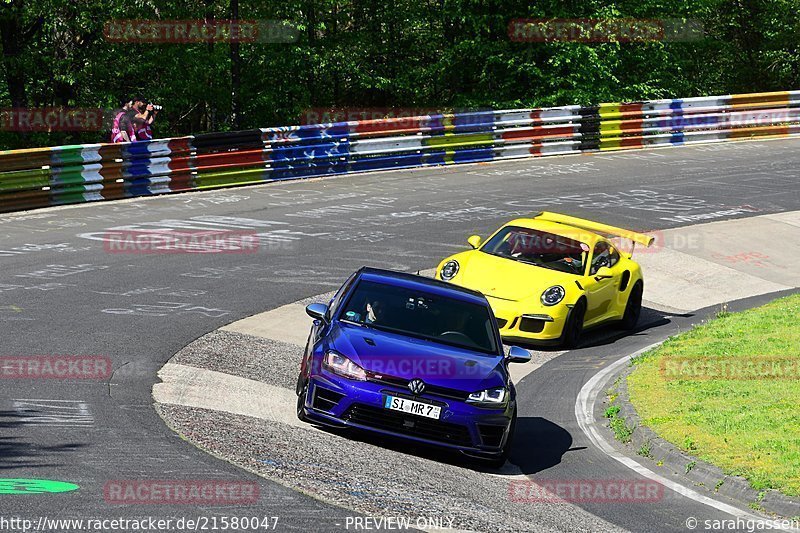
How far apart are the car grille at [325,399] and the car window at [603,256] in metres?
6.78

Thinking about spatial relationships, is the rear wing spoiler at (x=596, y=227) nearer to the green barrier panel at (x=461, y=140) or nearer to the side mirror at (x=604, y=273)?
the side mirror at (x=604, y=273)

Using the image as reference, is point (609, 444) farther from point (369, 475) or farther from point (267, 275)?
point (267, 275)

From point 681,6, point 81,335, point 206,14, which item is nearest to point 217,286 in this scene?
point 81,335

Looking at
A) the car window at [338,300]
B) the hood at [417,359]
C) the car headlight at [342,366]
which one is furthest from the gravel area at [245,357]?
the car headlight at [342,366]

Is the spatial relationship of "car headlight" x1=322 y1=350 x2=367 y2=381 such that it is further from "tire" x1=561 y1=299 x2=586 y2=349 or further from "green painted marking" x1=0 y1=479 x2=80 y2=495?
"tire" x1=561 y1=299 x2=586 y2=349

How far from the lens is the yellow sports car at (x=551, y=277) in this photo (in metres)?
15.5

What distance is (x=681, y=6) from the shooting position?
37.7 meters

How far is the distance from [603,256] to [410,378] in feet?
23.8

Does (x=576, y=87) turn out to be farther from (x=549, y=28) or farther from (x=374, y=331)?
(x=374, y=331)

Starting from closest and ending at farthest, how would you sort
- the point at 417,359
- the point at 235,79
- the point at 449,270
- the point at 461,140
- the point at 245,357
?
the point at 417,359 < the point at 245,357 < the point at 449,270 < the point at 461,140 < the point at 235,79

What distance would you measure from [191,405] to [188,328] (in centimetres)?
352

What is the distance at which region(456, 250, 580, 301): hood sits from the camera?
15.6 metres

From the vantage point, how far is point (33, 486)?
8023 millimetres
